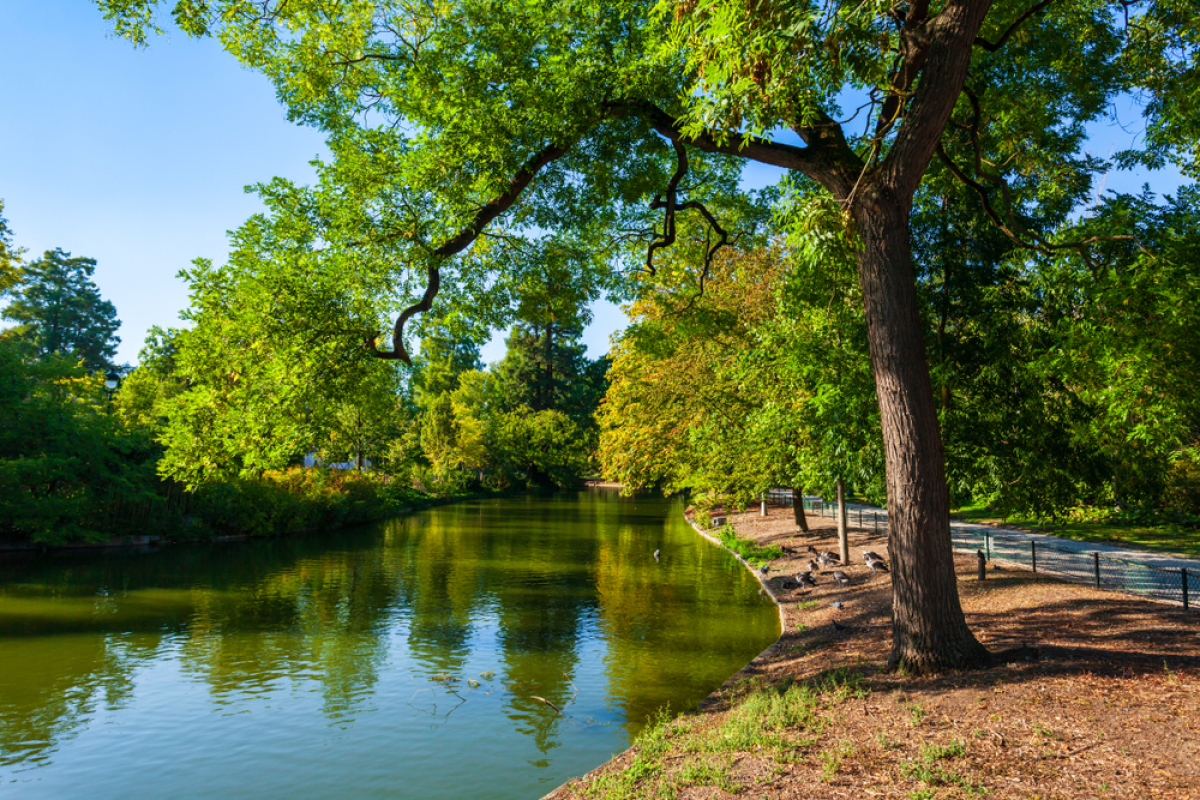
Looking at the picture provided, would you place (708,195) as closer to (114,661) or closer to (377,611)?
(377,611)

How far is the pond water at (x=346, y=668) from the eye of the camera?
29.6 feet

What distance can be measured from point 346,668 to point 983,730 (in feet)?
35.9

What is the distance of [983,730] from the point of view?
255 inches

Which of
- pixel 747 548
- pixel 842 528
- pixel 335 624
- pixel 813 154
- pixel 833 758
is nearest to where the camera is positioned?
pixel 833 758

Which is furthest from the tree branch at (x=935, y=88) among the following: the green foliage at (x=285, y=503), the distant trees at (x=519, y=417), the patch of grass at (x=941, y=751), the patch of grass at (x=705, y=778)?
the distant trees at (x=519, y=417)

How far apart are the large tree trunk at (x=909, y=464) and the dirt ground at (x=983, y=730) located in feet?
1.45

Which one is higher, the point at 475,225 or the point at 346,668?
the point at 475,225

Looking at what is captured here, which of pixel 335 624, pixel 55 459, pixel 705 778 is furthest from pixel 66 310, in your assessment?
pixel 705 778

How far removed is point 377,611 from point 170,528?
1764 centimetres

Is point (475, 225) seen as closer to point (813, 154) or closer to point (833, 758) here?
point (813, 154)

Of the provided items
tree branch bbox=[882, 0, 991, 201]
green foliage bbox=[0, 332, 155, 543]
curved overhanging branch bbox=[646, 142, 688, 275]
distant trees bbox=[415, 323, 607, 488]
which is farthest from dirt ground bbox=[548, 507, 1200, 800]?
distant trees bbox=[415, 323, 607, 488]

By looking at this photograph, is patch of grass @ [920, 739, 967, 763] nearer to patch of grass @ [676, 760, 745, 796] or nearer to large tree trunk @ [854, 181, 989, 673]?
patch of grass @ [676, 760, 745, 796]

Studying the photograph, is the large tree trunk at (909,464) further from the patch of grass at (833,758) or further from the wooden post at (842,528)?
the wooden post at (842,528)

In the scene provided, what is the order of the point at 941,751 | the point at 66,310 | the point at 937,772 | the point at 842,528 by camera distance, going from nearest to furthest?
the point at 937,772, the point at 941,751, the point at 842,528, the point at 66,310
